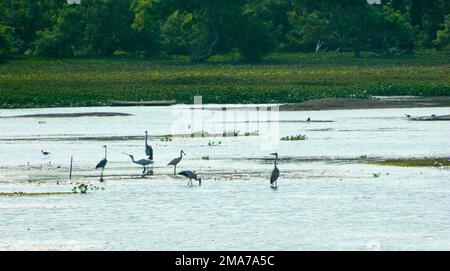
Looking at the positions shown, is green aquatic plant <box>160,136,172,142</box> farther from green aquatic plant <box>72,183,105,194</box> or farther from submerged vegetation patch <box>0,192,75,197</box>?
submerged vegetation patch <box>0,192,75,197</box>

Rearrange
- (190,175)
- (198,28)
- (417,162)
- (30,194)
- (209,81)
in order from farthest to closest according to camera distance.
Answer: (198,28), (209,81), (417,162), (190,175), (30,194)

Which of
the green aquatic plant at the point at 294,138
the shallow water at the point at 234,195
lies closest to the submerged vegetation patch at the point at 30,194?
the shallow water at the point at 234,195

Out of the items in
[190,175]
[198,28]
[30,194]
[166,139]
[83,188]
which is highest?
[190,175]

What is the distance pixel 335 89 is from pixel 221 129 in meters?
23.0

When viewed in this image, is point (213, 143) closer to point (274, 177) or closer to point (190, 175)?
point (190, 175)

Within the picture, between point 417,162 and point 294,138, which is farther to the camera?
point 294,138

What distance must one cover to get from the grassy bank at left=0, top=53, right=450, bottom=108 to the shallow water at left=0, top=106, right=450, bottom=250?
66.5 feet

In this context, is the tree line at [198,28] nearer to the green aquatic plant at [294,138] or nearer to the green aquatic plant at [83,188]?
the green aquatic plant at [294,138]

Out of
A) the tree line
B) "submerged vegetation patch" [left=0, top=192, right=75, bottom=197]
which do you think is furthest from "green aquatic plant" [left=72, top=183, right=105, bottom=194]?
the tree line

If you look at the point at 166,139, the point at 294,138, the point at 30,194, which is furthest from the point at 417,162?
the point at 166,139

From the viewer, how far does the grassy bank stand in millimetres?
78312

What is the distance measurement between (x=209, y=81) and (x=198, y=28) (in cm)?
2556

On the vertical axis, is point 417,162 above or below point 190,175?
below

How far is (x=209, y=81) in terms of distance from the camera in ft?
281
